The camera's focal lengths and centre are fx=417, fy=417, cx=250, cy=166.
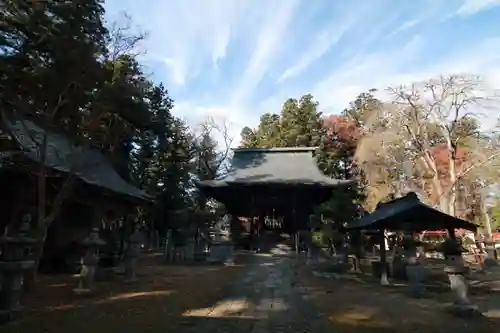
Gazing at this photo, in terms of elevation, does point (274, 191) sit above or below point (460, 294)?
above

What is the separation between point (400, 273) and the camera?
1309 cm

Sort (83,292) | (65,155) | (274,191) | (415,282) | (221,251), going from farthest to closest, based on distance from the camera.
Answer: (274,191) → (221,251) → (65,155) → (415,282) → (83,292)

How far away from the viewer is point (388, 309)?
764cm

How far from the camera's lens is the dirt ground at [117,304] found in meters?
5.89

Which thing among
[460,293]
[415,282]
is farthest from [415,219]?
[460,293]

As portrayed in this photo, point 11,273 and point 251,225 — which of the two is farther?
point 251,225

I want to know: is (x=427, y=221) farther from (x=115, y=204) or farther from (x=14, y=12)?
(x=115, y=204)

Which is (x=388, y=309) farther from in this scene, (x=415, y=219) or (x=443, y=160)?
(x=443, y=160)

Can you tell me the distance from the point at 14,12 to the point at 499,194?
32.8 metres

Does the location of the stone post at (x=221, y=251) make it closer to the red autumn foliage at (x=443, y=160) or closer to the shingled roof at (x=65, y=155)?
the shingled roof at (x=65, y=155)

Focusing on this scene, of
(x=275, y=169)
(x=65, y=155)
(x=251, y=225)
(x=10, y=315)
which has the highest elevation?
(x=275, y=169)

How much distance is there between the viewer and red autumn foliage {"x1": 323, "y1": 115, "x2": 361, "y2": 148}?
33.6 meters

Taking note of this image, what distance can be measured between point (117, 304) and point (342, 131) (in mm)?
28974

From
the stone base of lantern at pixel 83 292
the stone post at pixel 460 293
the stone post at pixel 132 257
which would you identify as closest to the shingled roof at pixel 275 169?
the stone post at pixel 132 257
